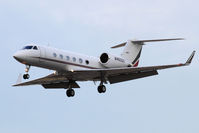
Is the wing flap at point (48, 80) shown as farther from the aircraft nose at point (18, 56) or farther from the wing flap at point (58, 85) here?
the aircraft nose at point (18, 56)

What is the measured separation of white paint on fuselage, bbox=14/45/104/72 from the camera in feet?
95.1

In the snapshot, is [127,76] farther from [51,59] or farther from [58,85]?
[51,59]

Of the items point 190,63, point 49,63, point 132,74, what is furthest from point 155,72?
point 49,63

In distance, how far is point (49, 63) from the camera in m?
29.5

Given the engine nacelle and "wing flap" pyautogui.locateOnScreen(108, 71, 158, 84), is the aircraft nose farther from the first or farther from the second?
"wing flap" pyautogui.locateOnScreen(108, 71, 158, 84)

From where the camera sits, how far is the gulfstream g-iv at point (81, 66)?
2925 cm

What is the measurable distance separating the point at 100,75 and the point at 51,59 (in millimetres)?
3855

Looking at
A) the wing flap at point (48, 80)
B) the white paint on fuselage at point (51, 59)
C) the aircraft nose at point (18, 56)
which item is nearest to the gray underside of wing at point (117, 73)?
the white paint on fuselage at point (51, 59)

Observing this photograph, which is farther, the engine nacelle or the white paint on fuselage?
the engine nacelle

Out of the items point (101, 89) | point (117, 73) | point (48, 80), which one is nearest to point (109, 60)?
point (117, 73)

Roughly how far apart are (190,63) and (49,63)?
311 inches

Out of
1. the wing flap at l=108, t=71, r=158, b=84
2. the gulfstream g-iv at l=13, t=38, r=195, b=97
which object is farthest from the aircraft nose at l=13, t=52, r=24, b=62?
the wing flap at l=108, t=71, r=158, b=84

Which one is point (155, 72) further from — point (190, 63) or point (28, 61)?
point (28, 61)

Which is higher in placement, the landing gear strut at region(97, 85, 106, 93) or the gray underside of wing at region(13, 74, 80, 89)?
the gray underside of wing at region(13, 74, 80, 89)
